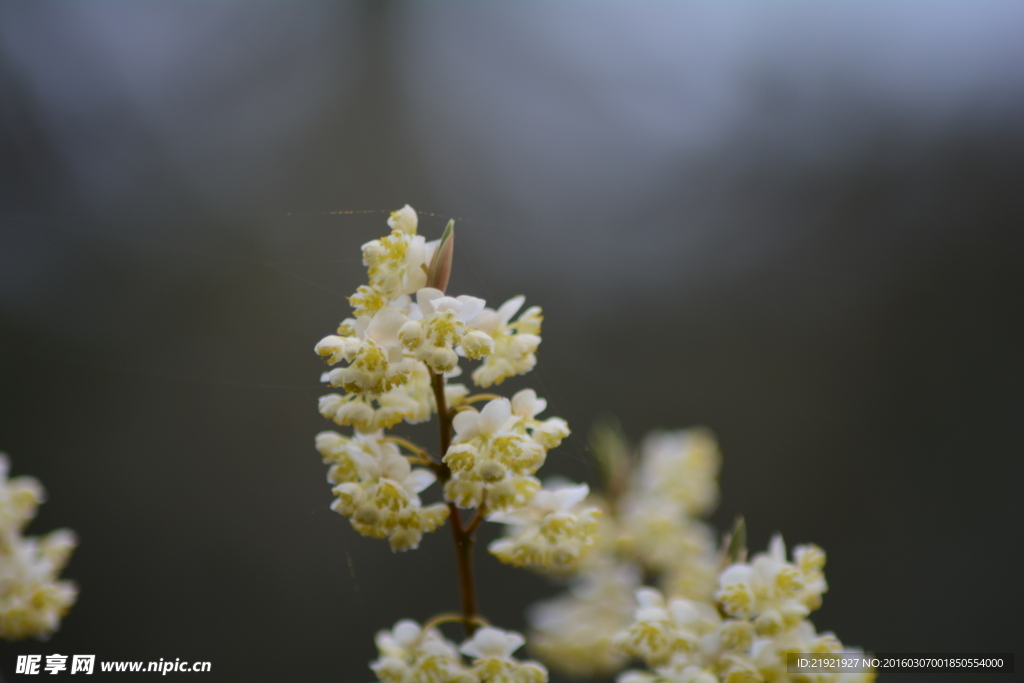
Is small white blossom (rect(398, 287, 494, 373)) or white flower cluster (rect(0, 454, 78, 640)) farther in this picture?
white flower cluster (rect(0, 454, 78, 640))

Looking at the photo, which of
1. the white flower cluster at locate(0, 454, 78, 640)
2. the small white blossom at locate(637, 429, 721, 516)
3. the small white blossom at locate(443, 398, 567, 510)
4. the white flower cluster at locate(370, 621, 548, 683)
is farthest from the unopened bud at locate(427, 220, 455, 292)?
the small white blossom at locate(637, 429, 721, 516)

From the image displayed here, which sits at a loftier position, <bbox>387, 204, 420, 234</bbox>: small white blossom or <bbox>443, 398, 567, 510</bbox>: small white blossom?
<bbox>387, 204, 420, 234</bbox>: small white blossom

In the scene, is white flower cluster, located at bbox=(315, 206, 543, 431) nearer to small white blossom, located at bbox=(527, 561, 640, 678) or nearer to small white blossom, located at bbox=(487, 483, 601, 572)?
small white blossom, located at bbox=(487, 483, 601, 572)

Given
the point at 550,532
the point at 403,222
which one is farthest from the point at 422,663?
the point at 403,222

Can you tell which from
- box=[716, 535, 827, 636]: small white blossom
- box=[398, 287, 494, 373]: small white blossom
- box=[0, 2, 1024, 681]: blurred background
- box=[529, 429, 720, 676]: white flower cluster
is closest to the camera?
box=[398, 287, 494, 373]: small white blossom

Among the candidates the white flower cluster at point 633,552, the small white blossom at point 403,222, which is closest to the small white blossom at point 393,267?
the small white blossom at point 403,222

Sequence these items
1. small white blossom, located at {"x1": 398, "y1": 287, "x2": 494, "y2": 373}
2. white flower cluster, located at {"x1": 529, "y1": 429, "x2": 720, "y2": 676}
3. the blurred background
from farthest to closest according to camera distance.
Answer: the blurred background
white flower cluster, located at {"x1": 529, "y1": 429, "x2": 720, "y2": 676}
small white blossom, located at {"x1": 398, "y1": 287, "x2": 494, "y2": 373}

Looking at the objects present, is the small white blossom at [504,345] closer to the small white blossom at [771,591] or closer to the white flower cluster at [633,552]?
the small white blossom at [771,591]
